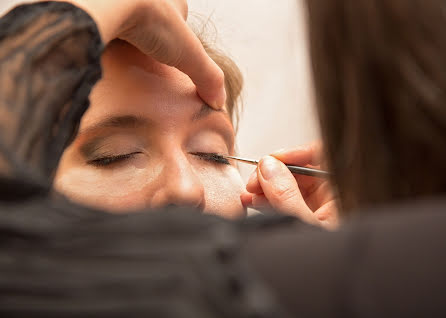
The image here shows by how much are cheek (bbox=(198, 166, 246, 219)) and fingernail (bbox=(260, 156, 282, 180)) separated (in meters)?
0.10

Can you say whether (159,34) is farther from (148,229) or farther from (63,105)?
(148,229)

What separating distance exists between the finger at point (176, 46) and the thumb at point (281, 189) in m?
0.18

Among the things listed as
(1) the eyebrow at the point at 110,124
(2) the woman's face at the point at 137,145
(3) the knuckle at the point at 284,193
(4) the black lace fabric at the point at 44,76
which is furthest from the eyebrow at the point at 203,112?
(4) the black lace fabric at the point at 44,76

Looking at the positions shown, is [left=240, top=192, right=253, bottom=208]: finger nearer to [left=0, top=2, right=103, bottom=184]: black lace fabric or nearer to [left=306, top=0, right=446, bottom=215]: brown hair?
[left=0, top=2, right=103, bottom=184]: black lace fabric

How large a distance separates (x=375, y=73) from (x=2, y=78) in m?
0.42

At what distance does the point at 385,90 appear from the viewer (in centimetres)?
35

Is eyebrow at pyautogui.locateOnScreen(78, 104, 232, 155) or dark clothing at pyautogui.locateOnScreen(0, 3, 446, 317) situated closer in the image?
dark clothing at pyautogui.locateOnScreen(0, 3, 446, 317)

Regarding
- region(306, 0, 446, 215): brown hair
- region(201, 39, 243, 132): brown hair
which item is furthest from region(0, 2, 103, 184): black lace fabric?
region(201, 39, 243, 132): brown hair

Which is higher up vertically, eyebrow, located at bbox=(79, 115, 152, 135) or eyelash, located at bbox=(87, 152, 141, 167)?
eyebrow, located at bbox=(79, 115, 152, 135)

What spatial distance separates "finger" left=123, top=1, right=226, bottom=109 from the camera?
2.76 feet

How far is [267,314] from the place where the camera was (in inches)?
9.6

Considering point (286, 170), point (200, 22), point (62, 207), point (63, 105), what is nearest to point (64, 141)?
point (63, 105)

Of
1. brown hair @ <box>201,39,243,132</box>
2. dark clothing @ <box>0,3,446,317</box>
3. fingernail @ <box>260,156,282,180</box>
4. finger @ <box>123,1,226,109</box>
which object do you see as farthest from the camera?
brown hair @ <box>201,39,243,132</box>

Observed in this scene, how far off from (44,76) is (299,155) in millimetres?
587
